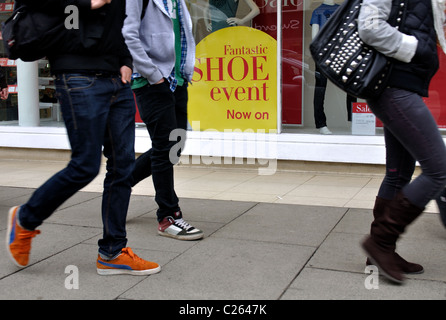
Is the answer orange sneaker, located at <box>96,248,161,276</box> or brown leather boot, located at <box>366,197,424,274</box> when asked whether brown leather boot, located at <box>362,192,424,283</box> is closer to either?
brown leather boot, located at <box>366,197,424,274</box>

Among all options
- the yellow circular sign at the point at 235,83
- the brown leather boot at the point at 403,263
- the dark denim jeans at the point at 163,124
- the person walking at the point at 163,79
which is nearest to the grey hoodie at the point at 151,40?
the person walking at the point at 163,79

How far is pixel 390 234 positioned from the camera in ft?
10.0

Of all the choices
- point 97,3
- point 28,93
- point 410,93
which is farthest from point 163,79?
point 28,93

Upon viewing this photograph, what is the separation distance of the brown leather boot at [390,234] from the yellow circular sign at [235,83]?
Result: 415 cm

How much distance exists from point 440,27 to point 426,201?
91cm

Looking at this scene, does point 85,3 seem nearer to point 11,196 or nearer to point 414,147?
point 414,147

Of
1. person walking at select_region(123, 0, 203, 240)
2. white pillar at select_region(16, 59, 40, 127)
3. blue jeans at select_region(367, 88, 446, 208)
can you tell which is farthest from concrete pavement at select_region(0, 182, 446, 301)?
white pillar at select_region(16, 59, 40, 127)

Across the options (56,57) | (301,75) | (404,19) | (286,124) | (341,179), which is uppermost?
(404,19)

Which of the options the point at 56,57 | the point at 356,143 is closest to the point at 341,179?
the point at 356,143

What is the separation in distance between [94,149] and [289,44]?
15.0 feet

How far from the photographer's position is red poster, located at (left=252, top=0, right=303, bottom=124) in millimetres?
7129

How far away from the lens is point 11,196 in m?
5.68

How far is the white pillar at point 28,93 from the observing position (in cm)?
845

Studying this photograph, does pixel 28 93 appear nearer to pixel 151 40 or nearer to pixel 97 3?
pixel 151 40
